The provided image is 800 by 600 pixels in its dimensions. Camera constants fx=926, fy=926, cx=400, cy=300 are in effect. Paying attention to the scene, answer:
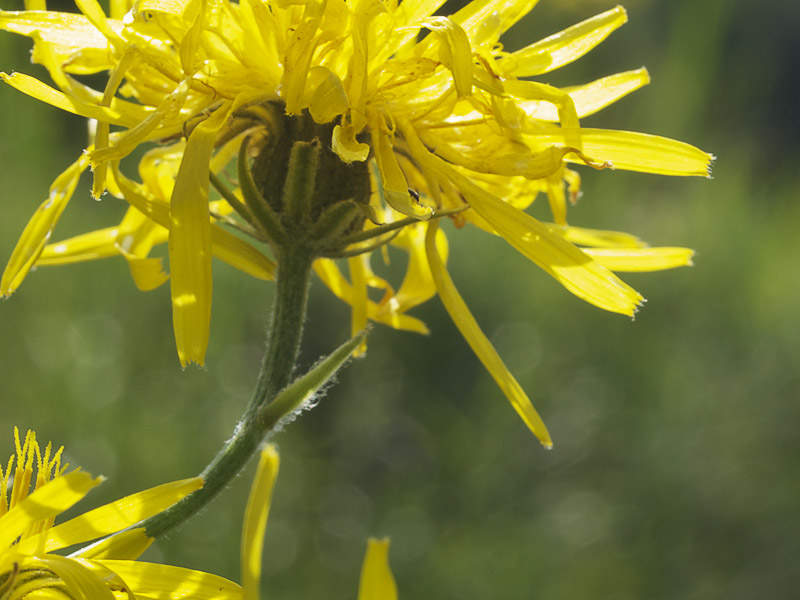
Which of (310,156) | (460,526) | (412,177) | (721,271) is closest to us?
(310,156)

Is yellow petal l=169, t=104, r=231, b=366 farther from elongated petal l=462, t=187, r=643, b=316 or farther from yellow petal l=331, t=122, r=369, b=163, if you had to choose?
elongated petal l=462, t=187, r=643, b=316

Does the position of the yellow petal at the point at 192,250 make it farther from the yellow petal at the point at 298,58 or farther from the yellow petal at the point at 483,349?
the yellow petal at the point at 483,349

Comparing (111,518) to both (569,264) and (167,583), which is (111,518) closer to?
(167,583)

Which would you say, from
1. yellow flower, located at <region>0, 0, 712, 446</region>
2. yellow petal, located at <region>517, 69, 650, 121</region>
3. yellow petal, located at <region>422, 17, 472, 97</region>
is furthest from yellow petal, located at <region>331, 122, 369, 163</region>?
yellow petal, located at <region>517, 69, 650, 121</region>

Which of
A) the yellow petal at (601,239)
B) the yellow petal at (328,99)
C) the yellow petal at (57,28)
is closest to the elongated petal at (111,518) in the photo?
the yellow petal at (328,99)

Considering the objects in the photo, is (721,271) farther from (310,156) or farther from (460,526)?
(310,156)

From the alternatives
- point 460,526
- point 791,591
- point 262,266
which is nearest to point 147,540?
point 262,266

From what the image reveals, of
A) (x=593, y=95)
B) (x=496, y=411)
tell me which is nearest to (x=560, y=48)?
(x=593, y=95)
